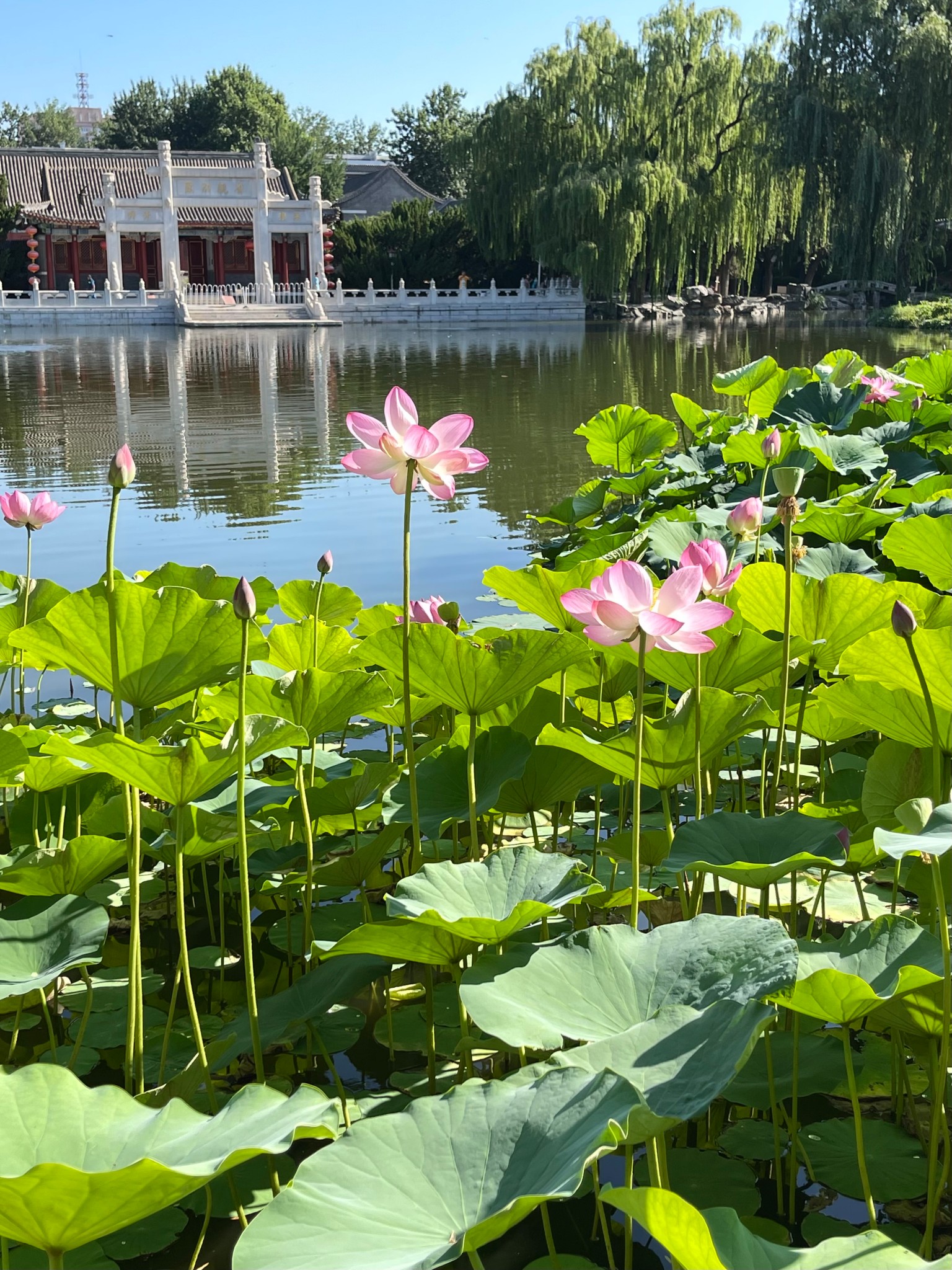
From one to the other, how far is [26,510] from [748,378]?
309 centimetres

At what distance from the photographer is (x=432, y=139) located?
1802 inches

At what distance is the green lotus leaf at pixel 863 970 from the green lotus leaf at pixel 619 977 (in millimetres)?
41

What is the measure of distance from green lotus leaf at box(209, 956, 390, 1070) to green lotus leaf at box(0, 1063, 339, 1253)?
398 millimetres

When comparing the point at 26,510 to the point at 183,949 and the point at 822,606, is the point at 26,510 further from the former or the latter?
the point at 822,606

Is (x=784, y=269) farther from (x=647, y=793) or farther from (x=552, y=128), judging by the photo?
(x=647, y=793)

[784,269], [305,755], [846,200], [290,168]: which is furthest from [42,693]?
[290,168]

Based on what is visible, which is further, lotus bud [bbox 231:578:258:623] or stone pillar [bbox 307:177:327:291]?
stone pillar [bbox 307:177:327:291]

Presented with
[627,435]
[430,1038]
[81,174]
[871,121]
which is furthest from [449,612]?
[81,174]

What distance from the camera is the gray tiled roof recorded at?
3139 centimetres

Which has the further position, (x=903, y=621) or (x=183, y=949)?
(x=183, y=949)

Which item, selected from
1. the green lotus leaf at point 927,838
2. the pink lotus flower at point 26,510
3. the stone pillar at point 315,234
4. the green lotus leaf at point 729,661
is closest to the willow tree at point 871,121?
the stone pillar at point 315,234

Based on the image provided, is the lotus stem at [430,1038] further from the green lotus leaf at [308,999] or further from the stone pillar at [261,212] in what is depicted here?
the stone pillar at [261,212]

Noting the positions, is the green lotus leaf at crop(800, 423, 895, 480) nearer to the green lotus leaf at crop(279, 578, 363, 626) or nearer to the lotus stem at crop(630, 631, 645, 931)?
the green lotus leaf at crop(279, 578, 363, 626)

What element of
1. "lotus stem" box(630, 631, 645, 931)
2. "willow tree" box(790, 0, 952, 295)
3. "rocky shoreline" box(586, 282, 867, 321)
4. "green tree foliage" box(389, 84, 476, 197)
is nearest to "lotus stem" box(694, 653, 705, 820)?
"lotus stem" box(630, 631, 645, 931)
